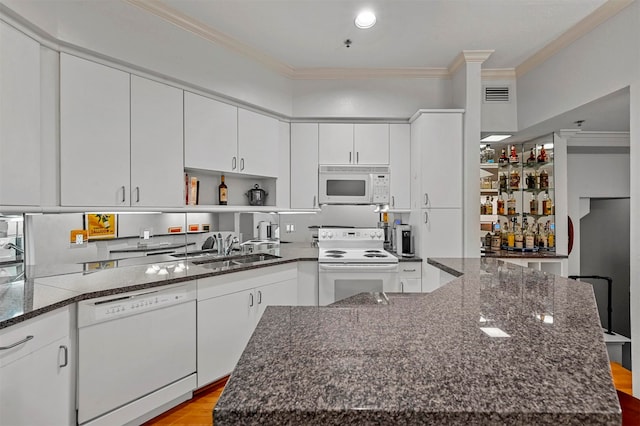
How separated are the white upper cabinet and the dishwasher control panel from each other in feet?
6.56

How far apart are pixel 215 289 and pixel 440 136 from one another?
8.16ft

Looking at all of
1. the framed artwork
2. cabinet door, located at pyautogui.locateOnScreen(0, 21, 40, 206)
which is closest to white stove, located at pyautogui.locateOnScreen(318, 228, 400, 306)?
the framed artwork

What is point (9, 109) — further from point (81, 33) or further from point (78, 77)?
point (81, 33)

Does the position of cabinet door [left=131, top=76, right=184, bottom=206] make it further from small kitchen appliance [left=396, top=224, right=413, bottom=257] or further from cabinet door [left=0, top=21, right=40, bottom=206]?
small kitchen appliance [left=396, top=224, right=413, bottom=257]

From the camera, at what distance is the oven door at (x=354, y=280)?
3006 mm

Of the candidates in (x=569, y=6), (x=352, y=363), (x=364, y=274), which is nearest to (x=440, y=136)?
(x=569, y=6)

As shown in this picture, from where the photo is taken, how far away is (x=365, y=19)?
2.44m

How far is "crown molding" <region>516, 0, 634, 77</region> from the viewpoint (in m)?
2.28

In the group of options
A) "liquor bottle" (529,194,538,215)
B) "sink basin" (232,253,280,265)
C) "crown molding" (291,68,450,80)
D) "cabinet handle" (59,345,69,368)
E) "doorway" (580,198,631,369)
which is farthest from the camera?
"doorway" (580,198,631,369)

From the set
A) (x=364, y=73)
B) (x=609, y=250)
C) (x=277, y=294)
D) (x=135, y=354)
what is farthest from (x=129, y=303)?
(x=609, y=250)

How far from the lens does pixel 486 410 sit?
0.57m

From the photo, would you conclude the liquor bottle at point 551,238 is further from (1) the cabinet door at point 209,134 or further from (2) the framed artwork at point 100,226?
(2) the framed artwork at point 100,226

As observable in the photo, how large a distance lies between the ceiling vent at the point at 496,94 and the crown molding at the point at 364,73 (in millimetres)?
474

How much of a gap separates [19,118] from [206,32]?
1.48 m
